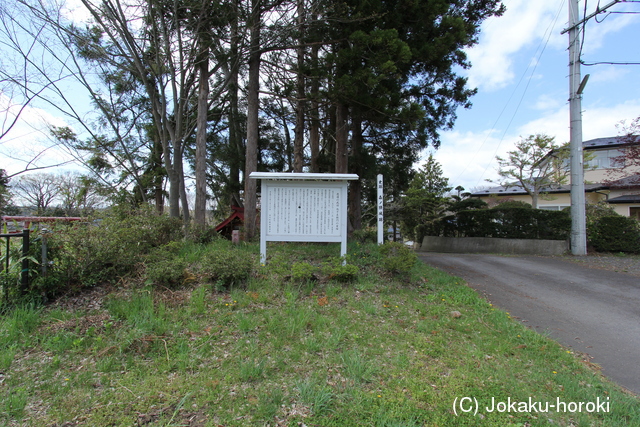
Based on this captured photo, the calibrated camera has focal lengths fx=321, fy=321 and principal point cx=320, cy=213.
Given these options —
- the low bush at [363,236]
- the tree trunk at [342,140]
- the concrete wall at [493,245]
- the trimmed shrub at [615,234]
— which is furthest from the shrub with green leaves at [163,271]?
the trimmed shrub at [615,234]

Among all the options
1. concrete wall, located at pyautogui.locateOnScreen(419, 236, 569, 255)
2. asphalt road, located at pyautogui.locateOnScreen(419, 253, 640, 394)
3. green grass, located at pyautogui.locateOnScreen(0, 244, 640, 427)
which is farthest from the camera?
concrete wall, located at pyautogui.locateOnScreen(419, 236, 569, 255)

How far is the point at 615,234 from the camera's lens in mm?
10602

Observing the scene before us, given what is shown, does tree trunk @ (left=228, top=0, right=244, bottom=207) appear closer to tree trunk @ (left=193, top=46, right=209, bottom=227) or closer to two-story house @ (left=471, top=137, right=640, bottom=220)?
tree trunk @ (left=193, top=46, right=209, bottom=227)

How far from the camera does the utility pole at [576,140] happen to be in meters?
10.5

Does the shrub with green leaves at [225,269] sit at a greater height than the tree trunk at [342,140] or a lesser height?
lesser

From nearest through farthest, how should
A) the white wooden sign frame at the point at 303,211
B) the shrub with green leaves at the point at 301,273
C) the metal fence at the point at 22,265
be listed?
the metal fence at the point at 22,265 < the shrub with green leaves at the point at 301,273 < the white wooden sign frame at the point at 303,211

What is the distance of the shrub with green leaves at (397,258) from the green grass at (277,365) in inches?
36.7

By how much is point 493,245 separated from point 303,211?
1012 cm

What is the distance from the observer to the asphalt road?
11.2 feet

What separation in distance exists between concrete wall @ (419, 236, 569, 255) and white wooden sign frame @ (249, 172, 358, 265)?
9.18 metres

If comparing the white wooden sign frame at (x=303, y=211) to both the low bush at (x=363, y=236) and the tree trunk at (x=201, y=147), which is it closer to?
the low bush at (x=363, y=236)

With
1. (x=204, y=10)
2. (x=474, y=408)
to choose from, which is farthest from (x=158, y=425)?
(x=204, y=10)

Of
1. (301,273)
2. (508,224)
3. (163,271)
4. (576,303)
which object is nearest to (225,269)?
(163,271)

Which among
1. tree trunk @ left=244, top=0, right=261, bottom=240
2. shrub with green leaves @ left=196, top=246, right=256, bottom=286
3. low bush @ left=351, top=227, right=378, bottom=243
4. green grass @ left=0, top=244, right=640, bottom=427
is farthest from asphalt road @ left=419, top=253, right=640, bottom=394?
tree trunk @ left=244, top=0, right=261, bottom=240
